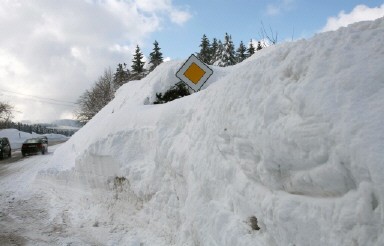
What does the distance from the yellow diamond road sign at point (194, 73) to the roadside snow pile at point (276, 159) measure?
38 centimetres

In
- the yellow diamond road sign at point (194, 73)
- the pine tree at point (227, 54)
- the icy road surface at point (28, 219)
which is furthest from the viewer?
the pine tree at point (227, 54)

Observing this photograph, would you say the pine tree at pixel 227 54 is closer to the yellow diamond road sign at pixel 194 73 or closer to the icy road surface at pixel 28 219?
the icy road surface at pixel 28 219

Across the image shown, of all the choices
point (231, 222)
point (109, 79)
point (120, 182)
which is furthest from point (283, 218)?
point (109, 79)

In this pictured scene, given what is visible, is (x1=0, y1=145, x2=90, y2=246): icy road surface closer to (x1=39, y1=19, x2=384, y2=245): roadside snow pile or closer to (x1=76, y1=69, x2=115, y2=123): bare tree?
(x1=39, y1=19, x2=384, y2=245): roadside snow pile

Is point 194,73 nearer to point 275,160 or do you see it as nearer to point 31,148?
point 275,160

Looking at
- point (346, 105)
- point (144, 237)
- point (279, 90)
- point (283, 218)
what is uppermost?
point (279, 90)

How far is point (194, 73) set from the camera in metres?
8.03

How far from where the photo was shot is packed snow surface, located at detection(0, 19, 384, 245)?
3.02 meters

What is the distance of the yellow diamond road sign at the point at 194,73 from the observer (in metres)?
8.00

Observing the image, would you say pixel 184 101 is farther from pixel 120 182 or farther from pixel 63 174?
pixel 63 174

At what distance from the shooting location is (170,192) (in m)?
7.05

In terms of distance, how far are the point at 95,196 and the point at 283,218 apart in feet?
24.1

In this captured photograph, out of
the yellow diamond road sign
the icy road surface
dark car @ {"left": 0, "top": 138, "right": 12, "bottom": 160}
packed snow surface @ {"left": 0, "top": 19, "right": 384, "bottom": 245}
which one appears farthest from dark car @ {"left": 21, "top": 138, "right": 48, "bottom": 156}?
the yellow diamond road sign

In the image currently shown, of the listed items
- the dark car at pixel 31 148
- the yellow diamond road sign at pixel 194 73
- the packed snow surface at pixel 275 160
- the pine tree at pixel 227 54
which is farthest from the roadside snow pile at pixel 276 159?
the pine tree at pixel 227 54
